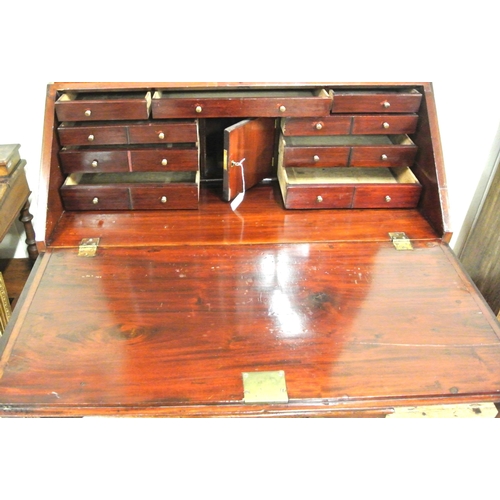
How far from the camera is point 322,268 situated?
133cm

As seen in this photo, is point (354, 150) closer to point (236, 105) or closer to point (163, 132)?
point (236, 105)

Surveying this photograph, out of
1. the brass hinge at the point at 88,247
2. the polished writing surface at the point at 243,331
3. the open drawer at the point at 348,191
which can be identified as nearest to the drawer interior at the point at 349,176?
the open drawer at the point at 348,191

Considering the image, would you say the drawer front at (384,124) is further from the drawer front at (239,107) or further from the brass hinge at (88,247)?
the brass hinge at (88,247)

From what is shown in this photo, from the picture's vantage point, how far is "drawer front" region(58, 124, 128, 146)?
55.8 inches

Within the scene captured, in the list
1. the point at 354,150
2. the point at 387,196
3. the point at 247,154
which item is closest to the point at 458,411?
the point at 387,196

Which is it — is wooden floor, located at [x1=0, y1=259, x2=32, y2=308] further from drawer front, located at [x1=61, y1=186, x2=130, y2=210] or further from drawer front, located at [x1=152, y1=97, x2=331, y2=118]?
drawer front, located at [x1=152, y1=97, x2=331, y2=118]

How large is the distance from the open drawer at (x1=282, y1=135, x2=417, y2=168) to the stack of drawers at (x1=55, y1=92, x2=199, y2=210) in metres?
0.33

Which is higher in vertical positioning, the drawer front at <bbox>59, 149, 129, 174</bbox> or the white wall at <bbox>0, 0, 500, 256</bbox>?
the white wall at <bbox>0, 0, 500, 256</bbox>

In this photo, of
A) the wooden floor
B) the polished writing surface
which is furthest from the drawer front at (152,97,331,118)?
the wooden floor

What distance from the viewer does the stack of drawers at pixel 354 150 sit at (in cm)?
148

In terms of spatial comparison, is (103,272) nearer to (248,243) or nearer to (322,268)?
(248,243)

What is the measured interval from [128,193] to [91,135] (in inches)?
8.3

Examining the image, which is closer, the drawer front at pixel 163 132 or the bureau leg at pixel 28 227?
the drawer front at pixel 163 132
